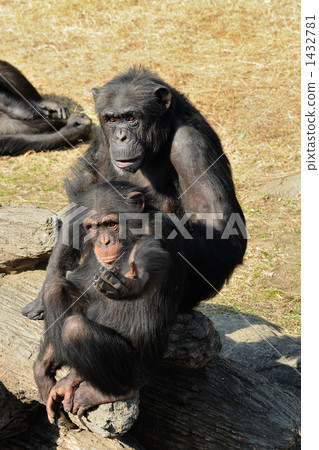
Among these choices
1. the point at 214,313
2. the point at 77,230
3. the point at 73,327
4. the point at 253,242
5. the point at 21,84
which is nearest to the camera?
the point at 73,327

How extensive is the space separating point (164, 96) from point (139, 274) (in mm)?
1793

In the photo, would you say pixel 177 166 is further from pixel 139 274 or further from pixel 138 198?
pixel 139 274

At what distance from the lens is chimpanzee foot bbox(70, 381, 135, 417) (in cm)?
388

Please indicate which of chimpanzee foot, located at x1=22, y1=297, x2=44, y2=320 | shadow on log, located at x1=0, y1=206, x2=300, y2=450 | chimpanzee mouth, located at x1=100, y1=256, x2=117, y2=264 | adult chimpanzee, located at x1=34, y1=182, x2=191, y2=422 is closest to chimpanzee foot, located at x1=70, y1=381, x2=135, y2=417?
adult chimpanzee, located at x1=34, y1=182, x2=191, y2=422

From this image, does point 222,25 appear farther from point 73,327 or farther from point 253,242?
point 73,327

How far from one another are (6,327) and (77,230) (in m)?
0.87

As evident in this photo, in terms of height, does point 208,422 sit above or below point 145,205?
below

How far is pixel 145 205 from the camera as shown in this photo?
4.28 m

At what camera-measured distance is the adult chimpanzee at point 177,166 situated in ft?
15.2

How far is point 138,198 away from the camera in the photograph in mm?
4191

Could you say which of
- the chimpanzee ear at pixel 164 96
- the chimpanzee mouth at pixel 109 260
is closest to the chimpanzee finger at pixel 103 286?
the chimpanzee mouth at pixel 109 260

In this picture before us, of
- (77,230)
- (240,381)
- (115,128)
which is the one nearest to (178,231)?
(77,230)

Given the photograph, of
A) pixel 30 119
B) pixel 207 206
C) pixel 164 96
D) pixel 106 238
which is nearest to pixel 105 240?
pixel 106 238

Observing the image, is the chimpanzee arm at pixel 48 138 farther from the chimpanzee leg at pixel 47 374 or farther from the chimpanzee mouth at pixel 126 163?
the chimpanzee leg at pixel 47 374
